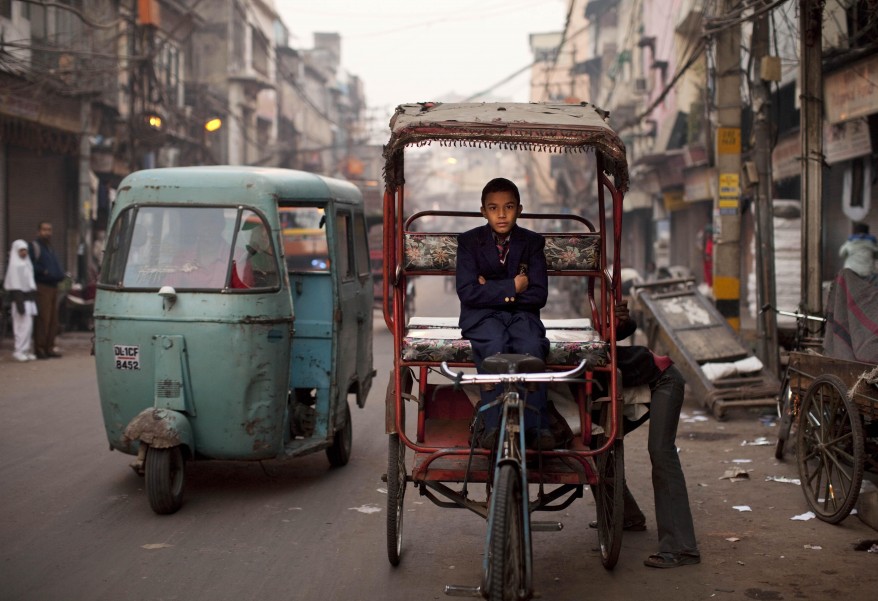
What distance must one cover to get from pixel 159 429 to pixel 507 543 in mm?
3276

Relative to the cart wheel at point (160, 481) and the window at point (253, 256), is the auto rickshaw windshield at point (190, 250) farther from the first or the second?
the cart wheel at point (160, 481)

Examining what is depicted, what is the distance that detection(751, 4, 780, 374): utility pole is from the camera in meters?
11.8

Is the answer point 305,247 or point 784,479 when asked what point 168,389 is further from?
point 305,247

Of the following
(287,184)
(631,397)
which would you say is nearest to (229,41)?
(287,184)

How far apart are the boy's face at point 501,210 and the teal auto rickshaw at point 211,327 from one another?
2311 millimetres

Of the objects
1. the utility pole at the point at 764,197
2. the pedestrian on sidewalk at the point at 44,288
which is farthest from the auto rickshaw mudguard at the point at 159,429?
the pedestrian on sidewalk at the point at 44,288

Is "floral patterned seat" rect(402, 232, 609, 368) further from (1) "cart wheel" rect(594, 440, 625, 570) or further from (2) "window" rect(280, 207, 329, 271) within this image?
(2) "window" rect(280, 207, 329, 271)

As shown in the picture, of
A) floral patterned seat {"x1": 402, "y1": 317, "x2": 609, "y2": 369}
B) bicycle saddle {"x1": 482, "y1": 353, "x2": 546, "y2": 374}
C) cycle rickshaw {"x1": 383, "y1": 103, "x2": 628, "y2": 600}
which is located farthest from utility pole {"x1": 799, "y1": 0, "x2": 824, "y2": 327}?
bicycle saddle {"x1": 482, "y1": 353, "x2": 546, "y2": 374}

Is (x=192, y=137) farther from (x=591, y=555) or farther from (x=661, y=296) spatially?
(x=591, y=555)

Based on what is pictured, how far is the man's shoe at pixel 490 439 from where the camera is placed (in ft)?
15.7

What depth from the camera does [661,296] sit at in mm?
12648

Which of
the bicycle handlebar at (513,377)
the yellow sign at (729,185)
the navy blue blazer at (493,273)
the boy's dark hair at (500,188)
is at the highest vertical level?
the yellow sign at (729,185)

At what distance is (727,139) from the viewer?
13.1 meters

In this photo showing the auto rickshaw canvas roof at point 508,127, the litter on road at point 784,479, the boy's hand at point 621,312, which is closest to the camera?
the auto rickshaw canvas roof at point 508,127
